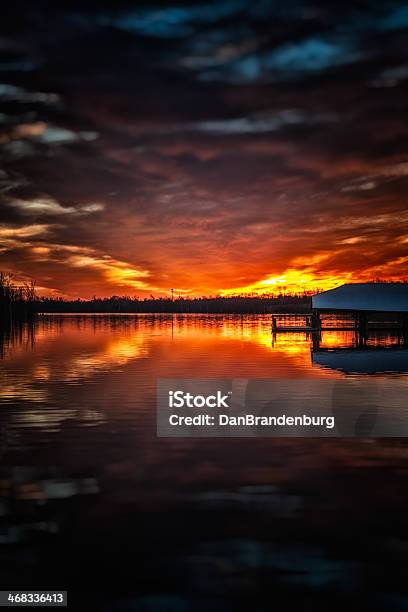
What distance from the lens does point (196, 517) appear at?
10172mm

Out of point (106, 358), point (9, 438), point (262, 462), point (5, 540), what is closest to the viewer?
point (5, 540)

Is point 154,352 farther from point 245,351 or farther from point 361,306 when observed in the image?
point 361,306

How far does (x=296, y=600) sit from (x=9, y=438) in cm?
1111

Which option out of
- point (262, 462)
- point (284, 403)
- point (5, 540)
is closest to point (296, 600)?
point (5, 540)

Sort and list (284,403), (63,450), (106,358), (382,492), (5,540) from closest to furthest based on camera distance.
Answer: (5,540) < (382,492) < (63,450) < (284,403) < (106,358)

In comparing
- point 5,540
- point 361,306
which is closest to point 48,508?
point 5,540

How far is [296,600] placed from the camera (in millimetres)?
7441

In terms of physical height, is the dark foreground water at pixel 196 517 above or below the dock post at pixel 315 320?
below

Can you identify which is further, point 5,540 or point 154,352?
point 154,352

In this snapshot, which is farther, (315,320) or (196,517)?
(315,320)

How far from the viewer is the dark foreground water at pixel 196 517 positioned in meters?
7.75

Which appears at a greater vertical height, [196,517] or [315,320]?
[315,320]

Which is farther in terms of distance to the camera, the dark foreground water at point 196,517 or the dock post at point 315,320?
the dock post at point 315,320

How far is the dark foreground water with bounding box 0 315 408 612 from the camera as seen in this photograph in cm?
775
